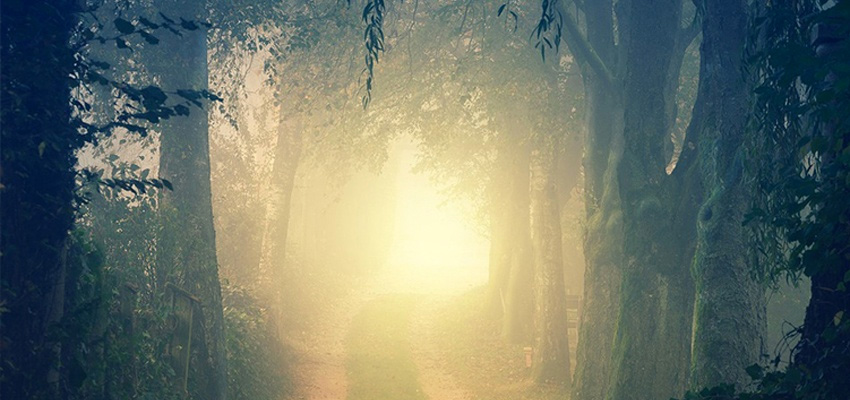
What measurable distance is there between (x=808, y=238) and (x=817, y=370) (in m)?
0.75

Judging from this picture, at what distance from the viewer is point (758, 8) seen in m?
7.45

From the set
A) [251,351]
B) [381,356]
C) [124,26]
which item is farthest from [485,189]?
[124,26]

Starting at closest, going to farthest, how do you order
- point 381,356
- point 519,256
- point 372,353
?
Result: point 381,356
point 372,353
point 519,256

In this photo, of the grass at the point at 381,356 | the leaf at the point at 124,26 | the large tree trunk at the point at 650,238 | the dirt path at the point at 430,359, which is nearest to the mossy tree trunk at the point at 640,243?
the large tree trunk at the point at 650,238

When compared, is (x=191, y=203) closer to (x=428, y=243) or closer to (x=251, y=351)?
(x=251, y=351)

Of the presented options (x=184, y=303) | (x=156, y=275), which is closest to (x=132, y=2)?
(x=156, y=275)

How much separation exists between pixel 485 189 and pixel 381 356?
905 centimetres

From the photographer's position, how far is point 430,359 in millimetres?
22500

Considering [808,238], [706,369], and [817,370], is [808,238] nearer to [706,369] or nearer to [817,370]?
[817,370]

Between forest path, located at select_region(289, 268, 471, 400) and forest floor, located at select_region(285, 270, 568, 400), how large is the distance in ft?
0.08

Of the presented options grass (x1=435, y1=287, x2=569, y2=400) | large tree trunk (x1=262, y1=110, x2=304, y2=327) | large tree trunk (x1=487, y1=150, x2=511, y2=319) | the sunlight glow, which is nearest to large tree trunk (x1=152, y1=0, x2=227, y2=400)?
grass (x1=435, y1=287, x2=569, y2=400)

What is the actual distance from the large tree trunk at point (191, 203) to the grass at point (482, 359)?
7390 mm

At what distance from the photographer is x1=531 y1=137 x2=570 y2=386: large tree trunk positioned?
19516mm

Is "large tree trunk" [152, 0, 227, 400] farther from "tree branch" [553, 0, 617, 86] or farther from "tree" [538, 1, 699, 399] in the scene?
"tree branch" [553, 0, 617, 86]
